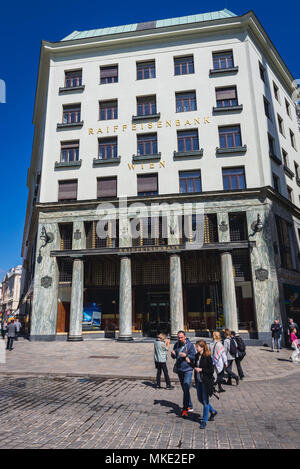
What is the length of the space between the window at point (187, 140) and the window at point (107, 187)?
5.86m

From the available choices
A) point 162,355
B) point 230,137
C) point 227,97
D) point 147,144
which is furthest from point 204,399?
point 227,97

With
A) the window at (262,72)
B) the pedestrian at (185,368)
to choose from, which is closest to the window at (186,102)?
the window at (262,72)

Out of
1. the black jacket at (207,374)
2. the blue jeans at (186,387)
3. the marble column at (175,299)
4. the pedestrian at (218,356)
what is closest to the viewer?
the black jacket at (207,374)

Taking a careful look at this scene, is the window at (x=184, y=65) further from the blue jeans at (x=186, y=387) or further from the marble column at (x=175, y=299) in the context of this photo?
the blue jeans at (x=186, y=387)

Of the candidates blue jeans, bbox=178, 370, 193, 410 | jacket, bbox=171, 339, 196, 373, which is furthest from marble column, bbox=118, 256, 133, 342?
blue jeans, bbox=178, 370, 193, 410

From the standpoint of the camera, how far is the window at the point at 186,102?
24.6 m

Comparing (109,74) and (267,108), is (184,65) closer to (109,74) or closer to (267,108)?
(109,74)

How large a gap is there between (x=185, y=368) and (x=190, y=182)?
17490 mm

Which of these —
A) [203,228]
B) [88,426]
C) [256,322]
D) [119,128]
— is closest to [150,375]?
[88,426]

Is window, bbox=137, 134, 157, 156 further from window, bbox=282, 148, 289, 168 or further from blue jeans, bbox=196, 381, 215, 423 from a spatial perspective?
blue jeans, bbox=196, 381, 215, 423

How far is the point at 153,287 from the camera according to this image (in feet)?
80.2

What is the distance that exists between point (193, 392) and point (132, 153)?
18.7m

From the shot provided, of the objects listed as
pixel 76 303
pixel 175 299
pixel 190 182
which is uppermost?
pixel 190 182

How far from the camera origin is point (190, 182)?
23016mm
